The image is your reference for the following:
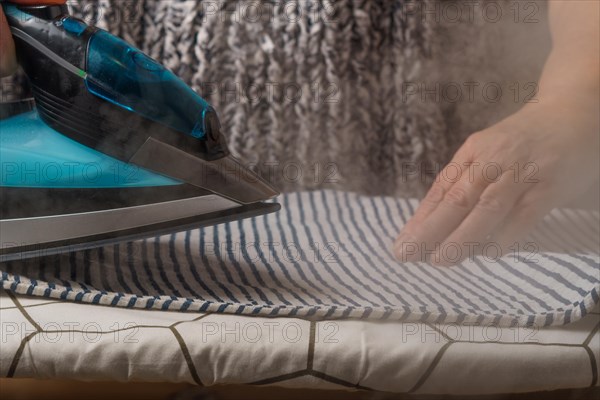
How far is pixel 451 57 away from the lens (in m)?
0.90

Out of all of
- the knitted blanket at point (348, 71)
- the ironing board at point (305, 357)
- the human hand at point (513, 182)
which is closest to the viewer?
the ironing board at point (305, 357)

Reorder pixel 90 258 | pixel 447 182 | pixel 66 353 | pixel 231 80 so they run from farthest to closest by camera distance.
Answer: pixel 231 80
pixel 447 182
pixel 90 258
pixel 66 353

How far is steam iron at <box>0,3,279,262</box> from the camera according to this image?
2.12ft

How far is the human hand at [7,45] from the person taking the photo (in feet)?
2.11

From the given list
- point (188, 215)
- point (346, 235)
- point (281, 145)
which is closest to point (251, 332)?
point (188, 215)

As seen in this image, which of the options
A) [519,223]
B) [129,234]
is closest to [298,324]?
[129,234]

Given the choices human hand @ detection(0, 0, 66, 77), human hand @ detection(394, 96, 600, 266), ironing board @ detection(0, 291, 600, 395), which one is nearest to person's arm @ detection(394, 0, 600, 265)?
human hand @ detection(394, 96, 600, 266)

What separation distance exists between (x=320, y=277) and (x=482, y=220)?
0.67 feet

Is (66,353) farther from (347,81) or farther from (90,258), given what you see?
(347,81)

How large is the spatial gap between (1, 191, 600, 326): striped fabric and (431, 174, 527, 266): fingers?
0.02 meters

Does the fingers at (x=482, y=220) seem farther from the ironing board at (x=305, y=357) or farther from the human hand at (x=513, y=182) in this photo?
the ironing board at (x=305, y=357)

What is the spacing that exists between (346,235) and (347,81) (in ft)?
0.71

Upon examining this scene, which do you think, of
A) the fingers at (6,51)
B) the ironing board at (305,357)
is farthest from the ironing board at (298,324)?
the fingers at (6,51)

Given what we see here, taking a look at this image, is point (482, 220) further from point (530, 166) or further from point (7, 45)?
point (7, 45)
